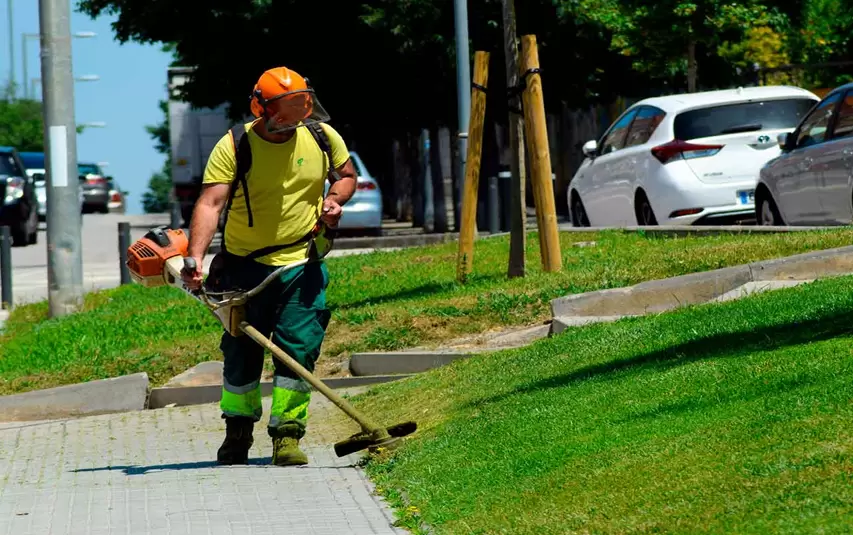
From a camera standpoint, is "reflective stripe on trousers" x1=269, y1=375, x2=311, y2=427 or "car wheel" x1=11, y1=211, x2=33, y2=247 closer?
"reflective stripe on trousers" x1=269, y1=375, x2=311, y2=427

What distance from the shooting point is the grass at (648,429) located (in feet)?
17.8

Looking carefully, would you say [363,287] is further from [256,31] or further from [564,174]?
[564,174]

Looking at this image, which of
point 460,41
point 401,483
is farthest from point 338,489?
point 460,41

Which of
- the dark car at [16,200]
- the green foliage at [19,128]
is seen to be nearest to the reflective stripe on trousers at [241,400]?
the dark car at [16,200]

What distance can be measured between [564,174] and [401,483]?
42.2 m

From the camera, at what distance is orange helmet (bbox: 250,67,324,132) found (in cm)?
783

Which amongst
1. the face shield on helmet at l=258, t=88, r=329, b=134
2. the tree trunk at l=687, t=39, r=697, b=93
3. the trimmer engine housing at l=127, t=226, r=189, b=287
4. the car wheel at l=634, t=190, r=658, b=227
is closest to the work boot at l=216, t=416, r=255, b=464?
the trimmer engine housing at l=127, t=226, r=189, b=287

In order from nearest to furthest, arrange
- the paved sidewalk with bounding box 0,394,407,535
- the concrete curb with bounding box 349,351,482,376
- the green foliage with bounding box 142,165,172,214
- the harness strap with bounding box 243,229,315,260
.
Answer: the paved sidewalk with bounding box 0,394,407,535, the harness strap with bounding box 243,229,315,260, the concrete curb with bounding box 349,351,482,376, the green foliage with bounding box 142,165,172,214

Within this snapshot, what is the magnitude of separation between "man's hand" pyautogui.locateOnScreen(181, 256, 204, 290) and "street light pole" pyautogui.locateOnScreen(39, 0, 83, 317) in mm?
9017

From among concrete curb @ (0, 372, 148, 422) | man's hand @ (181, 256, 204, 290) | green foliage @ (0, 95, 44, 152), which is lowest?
concrete curb @ (0, 372, 148, 422)

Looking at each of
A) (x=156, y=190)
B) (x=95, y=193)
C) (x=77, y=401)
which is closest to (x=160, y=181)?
(x=156, y=190)

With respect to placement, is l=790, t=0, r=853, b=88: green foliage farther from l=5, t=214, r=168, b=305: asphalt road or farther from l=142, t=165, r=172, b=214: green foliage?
l=142, t=165, r=172, b=214: green foliage

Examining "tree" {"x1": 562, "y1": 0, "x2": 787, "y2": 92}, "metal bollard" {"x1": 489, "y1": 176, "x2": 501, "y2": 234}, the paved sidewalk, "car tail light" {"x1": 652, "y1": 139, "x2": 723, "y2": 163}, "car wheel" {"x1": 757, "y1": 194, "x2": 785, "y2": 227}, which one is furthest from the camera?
"tree" {"x1": 562, "y1": 0, "x2": 787, "y2": 92}

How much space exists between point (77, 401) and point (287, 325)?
11.2ft
